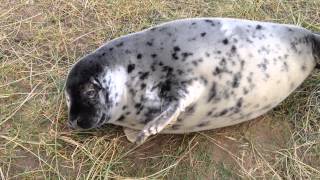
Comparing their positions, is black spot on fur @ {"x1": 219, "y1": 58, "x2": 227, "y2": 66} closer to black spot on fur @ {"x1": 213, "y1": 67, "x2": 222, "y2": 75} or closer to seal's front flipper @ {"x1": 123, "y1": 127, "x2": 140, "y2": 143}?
black spot on fur @ {"x1": 213, "y1": 67, "x2": 222, "y2": 75}

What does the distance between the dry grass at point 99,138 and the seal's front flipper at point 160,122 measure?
0.27 m

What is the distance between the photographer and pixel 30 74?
10.6ft

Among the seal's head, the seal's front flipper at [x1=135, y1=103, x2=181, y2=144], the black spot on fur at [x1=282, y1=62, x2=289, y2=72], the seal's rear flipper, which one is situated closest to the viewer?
the seal's front flipper at [x1=135, y1=103, x2=181, y2=144]

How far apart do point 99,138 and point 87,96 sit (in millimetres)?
332

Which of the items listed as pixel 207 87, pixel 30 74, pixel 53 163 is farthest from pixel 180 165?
pixel 30 74

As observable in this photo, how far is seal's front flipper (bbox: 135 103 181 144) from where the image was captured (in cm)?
249

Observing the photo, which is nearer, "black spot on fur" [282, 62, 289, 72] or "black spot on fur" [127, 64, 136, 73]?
"black spot on fur" [127, 64, 136, 73]

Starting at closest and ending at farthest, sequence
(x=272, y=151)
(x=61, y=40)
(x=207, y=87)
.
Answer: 1. (x=207, y=87)
2. (x=272, y=151)
3. (x=61, y=40)

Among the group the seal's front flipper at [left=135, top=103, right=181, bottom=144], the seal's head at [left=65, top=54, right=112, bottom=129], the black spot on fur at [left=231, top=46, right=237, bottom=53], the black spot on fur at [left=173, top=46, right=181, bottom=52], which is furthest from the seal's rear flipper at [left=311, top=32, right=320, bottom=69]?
the seal's head at [left=65, top=54, right=112, bottom=129]

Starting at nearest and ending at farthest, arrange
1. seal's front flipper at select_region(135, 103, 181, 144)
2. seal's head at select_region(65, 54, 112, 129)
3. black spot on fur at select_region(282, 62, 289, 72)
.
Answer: seal's front flipper at select_region(135, 103, 181, 144)
seal's head at select_region(65, 54, 112, 129)
black spot on fur at select_region(282, 62, 289, 72)

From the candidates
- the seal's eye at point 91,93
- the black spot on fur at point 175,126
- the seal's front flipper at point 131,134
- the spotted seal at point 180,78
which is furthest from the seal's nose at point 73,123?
the black spot on fur at point 175,126

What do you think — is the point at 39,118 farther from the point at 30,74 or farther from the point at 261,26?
the point at 261,26

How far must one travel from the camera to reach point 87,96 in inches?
102

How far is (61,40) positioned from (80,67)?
35.5 inches
